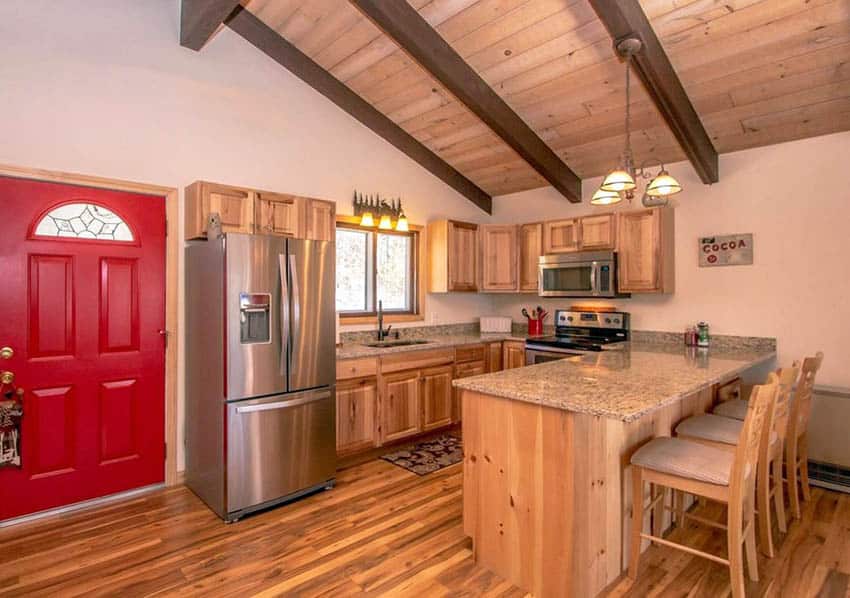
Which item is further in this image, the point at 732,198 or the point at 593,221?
the point at 593,221

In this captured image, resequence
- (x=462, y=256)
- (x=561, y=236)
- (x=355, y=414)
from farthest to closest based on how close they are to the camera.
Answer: (x=462, y=256) < (x=561, y=236) < (x=355, y=414)

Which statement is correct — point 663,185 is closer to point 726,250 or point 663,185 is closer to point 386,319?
point 726,250

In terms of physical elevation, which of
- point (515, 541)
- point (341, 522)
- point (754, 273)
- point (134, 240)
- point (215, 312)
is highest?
point (134, 240)

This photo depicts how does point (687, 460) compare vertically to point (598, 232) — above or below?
below

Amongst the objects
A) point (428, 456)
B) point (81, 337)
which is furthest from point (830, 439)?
point (81, 337)

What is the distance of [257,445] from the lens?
2936 millimetres

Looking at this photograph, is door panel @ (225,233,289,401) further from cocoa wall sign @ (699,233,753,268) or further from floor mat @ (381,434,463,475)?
cocoa wall sign @ (699,233,753,268)

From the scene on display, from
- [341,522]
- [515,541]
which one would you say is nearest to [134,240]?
[341,522]

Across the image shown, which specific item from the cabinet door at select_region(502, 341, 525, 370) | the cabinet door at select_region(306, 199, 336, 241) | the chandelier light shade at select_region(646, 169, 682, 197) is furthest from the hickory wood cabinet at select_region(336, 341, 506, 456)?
the chandelier light shade at select_region(646, 169, 682, 197)

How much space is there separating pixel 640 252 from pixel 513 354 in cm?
155

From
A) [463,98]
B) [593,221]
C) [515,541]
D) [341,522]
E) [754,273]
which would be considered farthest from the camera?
[593,221]

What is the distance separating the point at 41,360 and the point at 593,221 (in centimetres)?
440

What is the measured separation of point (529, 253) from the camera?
4996 mm

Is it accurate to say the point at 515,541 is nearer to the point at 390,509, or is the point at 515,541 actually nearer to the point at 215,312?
the point at 390,509
